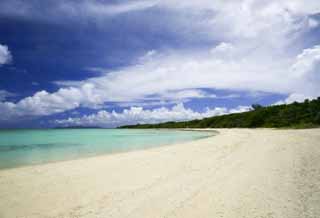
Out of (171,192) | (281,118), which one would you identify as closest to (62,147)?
(171,192)

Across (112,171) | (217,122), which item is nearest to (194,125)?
→ (217,122)

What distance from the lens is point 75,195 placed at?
585cm

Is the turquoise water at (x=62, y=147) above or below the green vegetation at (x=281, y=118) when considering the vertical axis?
below

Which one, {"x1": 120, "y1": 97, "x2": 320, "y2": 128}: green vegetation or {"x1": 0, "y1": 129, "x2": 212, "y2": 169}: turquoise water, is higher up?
{"x1": 120, "y1": 97, "x2": 320, "y2": 128}: green vegetation

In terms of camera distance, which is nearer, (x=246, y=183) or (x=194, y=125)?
(x=246, y=183)

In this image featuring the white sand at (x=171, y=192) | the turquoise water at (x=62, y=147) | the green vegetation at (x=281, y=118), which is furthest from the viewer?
the green vegetation at (x=281, y=118)

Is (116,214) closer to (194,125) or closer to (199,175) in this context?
(199,175)

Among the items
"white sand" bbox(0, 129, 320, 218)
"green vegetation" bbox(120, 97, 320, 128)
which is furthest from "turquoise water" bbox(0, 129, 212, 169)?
"green vegetation" bbox(120, 97, 320, 128)

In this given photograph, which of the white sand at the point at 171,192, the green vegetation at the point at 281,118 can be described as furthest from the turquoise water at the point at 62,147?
the green vegetation at the point at 281,118

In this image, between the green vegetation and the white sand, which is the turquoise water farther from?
the green vegetation

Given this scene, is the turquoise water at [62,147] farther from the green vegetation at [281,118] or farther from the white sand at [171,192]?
the green vegetation at [281,118]

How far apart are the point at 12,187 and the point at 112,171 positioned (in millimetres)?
3250

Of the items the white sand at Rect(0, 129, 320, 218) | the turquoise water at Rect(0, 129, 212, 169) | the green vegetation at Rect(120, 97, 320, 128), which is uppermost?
the green vegetation at Rect(120, 97, 320, 128)

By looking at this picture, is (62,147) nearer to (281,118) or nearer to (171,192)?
(171,192)
